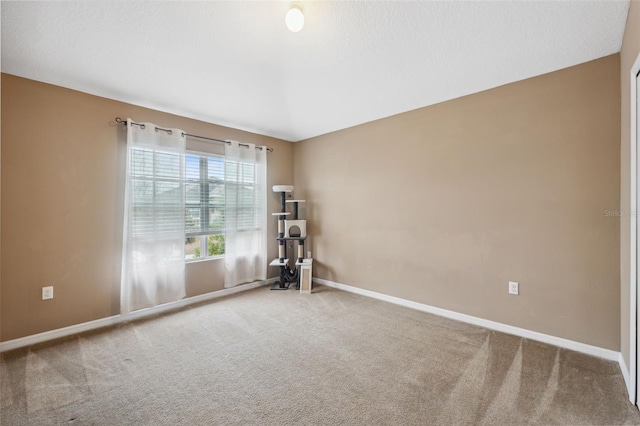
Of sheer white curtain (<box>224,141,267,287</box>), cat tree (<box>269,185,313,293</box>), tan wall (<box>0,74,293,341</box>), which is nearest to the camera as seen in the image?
tan wall (<box>0,74,293,341</box>)

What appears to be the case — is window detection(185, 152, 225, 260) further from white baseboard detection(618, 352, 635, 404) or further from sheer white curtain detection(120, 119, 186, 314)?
white baseboard detection(618, 352, 635, 404)

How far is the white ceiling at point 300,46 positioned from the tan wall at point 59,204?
24cm

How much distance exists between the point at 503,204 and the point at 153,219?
3.87 m

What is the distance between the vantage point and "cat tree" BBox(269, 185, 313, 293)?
4.16 m

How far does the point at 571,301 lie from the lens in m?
2.39

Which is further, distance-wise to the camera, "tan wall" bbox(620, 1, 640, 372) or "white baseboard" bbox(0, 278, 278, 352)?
"white baseboard" bbox(0, 278, 278, 352)

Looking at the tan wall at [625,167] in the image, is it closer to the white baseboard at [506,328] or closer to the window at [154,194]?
the white baseboard at [506,328]

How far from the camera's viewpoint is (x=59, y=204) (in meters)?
2.71

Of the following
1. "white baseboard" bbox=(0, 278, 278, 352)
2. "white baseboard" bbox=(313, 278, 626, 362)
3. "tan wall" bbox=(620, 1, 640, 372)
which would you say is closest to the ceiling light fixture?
"tan wall" bbox=(620, 1, 640, 372)

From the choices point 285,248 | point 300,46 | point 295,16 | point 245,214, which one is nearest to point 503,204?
point 300,46

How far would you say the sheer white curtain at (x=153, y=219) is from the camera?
306 cm

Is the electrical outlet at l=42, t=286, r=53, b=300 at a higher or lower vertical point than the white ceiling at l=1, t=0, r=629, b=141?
lower

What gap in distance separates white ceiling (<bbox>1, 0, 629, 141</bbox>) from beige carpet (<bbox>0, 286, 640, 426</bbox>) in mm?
2516

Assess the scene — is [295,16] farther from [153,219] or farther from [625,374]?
[625,374]
